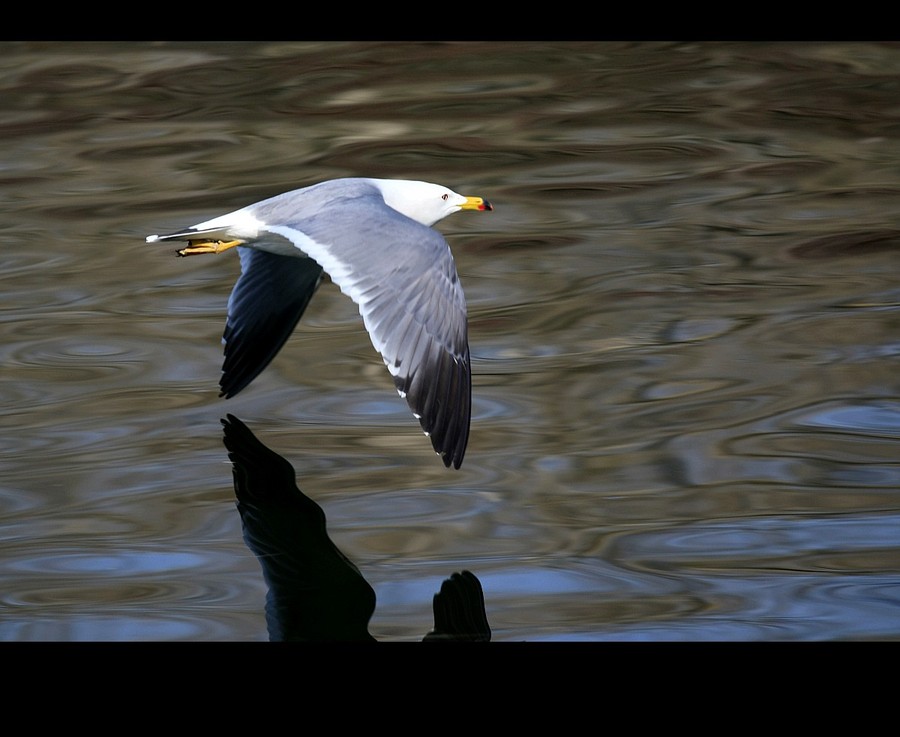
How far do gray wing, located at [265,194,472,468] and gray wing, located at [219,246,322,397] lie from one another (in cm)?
61

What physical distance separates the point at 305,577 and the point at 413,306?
0.69m

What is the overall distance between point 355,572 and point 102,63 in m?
5.57

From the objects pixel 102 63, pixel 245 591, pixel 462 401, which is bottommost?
pixel 245 591

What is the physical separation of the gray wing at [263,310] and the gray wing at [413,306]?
0.61 meters

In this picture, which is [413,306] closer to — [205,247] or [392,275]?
[392,275]

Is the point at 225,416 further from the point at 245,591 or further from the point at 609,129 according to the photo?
the point at 609,129

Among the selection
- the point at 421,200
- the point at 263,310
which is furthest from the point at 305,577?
the point at 421,200

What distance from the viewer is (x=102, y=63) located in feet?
26.7

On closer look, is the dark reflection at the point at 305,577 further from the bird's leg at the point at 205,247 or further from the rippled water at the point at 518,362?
the bird's leg at the point at 205,247

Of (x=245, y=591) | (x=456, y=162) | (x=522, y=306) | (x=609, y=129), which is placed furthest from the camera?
(x=609, y=129)

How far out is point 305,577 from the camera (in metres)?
3.30

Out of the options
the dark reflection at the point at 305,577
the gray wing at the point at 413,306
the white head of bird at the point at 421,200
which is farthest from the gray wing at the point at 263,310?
the gray wing at the point at 413,306

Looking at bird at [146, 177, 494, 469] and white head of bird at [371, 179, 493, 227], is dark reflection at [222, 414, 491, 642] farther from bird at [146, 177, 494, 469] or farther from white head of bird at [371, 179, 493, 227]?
white head of bird at [371, 179, 493, 227]

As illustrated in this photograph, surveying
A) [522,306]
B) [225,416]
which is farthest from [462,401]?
[522,306]
